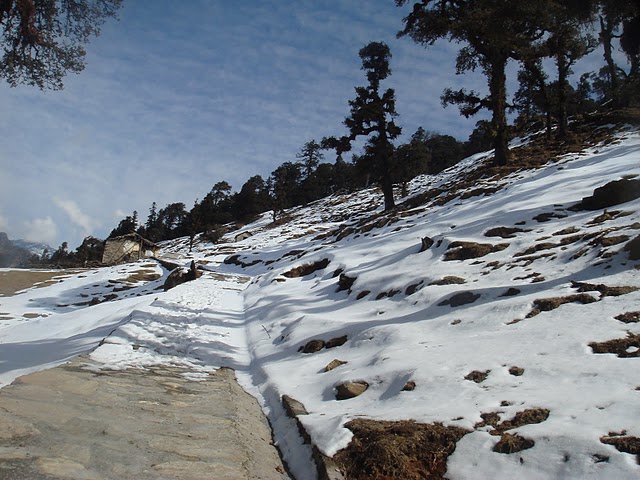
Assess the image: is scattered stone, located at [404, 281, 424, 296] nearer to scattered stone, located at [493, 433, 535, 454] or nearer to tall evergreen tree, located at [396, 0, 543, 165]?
scattered stone, located at [493, 433, 535, 454]

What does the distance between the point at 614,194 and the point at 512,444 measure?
837cm

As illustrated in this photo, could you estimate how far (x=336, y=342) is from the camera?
639 cm

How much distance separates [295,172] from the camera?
9356cm

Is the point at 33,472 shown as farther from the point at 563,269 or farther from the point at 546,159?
the point at 546,159

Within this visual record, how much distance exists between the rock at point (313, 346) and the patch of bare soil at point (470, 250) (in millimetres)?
3791

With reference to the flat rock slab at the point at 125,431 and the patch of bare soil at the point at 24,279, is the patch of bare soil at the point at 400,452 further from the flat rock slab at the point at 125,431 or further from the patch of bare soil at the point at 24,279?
the patch of bare soil at the point at 24,279

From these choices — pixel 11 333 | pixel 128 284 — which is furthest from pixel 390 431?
pixel 128 284

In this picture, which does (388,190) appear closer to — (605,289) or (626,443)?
(605,289)

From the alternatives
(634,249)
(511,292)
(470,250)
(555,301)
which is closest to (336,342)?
(511,292)

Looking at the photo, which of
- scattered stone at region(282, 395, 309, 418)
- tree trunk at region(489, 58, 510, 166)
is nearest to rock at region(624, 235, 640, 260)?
scattered stone at region(282, 395, 309, 418)

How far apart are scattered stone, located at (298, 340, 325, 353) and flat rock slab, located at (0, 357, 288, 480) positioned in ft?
5.58

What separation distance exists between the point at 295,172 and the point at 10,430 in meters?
92.6

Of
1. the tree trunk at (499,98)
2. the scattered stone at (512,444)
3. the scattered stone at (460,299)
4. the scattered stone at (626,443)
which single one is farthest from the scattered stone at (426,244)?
the tree trunk at (499,98)

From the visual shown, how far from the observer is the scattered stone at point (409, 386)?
399 centimetres
